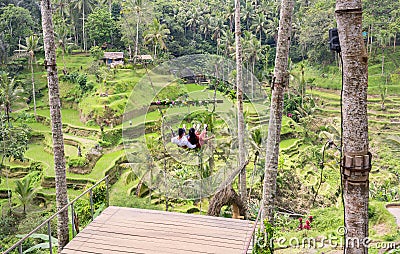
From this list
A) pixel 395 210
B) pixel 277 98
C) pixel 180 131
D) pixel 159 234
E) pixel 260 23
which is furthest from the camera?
pixel 260 23

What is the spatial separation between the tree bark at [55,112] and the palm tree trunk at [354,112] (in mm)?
2993

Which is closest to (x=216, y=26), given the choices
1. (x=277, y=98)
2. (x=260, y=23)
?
(x=260, y=23)

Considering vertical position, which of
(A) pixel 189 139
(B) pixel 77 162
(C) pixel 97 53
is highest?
(C) pixel 97 53

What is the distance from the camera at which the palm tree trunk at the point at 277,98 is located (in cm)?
396

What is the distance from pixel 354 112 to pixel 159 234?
2079mm

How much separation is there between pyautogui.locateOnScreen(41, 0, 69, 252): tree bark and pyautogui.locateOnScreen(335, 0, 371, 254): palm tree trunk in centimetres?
299

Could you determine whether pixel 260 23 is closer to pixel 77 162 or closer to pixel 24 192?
→ pixel 77 162

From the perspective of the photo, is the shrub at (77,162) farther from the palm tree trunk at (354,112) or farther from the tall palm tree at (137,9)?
the palm tree trunk at (354,112)

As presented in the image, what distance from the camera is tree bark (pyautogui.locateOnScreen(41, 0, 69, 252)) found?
409cm

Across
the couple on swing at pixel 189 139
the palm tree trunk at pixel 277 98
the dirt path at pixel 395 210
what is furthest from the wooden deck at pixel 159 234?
the dirt path at pixel 395 210

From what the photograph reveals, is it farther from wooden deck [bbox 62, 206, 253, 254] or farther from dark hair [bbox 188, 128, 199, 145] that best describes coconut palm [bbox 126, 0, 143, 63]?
wooden deck [bbox 62, 206, 253, 254]

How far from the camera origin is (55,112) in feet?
13.7

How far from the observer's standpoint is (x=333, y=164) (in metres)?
14.0

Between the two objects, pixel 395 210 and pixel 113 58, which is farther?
pixel 113 58
